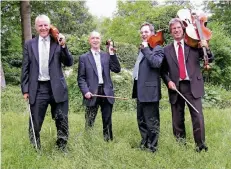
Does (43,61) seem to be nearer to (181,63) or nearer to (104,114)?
(104,114)

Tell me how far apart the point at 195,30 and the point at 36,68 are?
6.71 feet

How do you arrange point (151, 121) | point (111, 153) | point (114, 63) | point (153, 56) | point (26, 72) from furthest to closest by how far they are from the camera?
point (114, 63) < point (151, 121) < point (26, 72) < point (153, 56) < point (111, 153)

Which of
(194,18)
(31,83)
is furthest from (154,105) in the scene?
(31,83)

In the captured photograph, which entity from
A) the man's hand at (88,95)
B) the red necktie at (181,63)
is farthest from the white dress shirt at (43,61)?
the red necktie at (181,63)

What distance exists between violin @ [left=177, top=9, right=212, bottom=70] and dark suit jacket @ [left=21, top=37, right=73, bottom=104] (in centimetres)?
154

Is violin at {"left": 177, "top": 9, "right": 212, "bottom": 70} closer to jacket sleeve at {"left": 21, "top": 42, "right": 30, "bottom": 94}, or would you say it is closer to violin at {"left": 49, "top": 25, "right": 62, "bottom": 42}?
violin at {"left": 49, "top": 25, "right": 62, "bottom": 42}

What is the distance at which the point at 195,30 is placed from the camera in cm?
422

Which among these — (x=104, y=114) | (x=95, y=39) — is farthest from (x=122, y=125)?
(x=95, y=39)

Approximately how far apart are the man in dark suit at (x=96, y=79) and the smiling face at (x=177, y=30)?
0.93m

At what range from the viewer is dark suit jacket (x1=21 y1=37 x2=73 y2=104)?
4418mm

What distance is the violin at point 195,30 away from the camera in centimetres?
414

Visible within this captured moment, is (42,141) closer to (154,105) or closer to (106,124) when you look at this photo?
(106,124)

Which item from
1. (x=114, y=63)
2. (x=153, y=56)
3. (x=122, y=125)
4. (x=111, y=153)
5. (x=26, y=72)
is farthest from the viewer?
(x=122, y=125)

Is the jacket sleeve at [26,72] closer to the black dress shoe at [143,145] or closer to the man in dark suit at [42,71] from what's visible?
the man in dark suit at [42,71]
